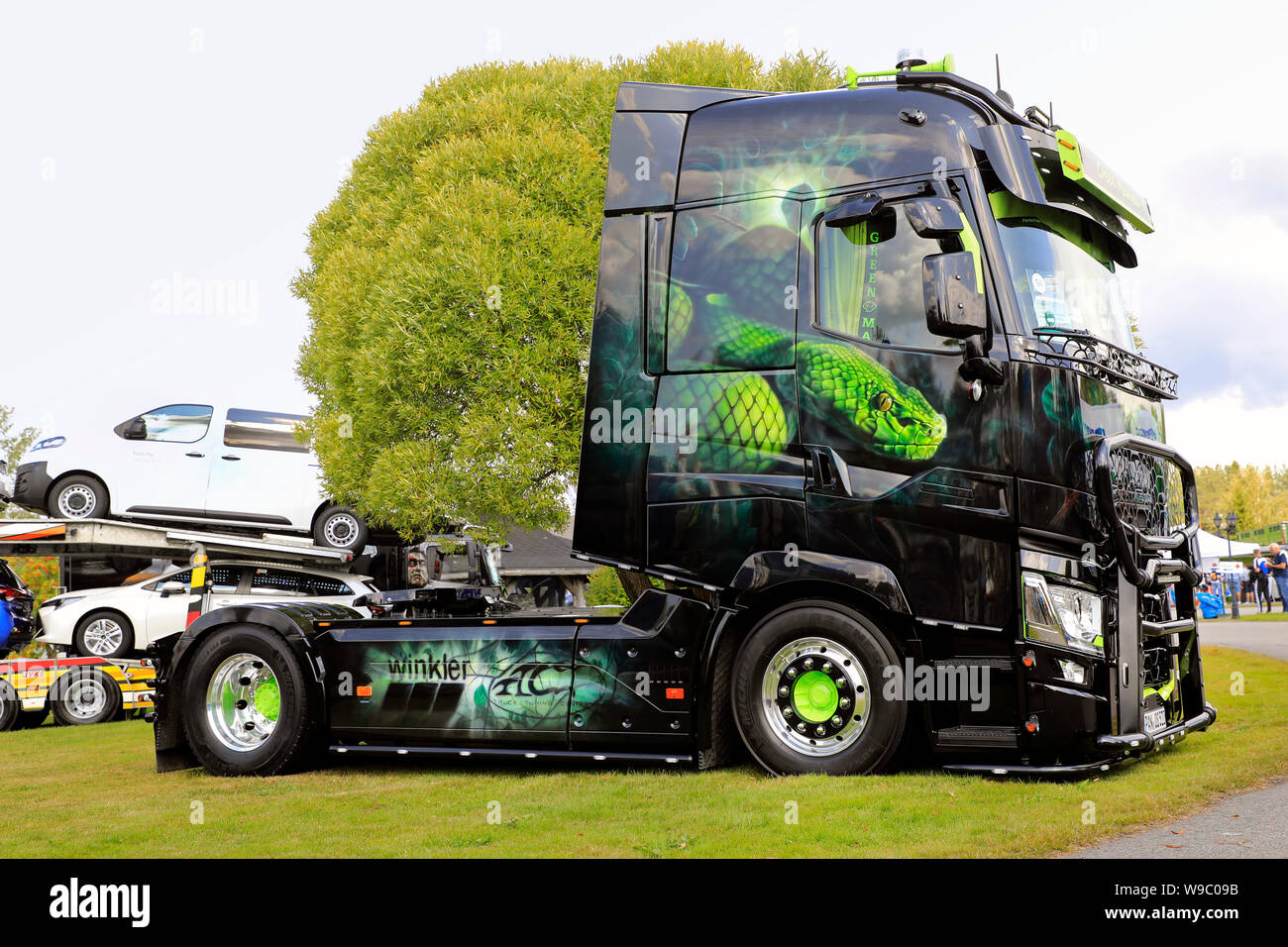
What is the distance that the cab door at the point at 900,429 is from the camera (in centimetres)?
607

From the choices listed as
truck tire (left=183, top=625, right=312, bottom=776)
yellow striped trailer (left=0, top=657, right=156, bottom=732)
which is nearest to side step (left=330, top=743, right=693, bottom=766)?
truck tire (left=183, top=625, right=312, bottom=776)

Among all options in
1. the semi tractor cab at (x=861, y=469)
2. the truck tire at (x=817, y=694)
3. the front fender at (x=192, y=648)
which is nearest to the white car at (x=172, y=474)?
the front fender at (x=192, y=648)

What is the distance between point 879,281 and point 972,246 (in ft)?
1.70

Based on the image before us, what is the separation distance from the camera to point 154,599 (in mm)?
16109

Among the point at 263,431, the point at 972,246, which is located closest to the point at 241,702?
the point at 972,246

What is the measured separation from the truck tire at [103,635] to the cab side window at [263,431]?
311cm

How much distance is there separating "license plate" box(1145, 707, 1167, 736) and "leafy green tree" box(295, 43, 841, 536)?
7.62 meters

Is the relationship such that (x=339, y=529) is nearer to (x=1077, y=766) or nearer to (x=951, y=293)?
(x=951, y=293)

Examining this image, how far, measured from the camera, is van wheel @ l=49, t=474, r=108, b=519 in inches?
570

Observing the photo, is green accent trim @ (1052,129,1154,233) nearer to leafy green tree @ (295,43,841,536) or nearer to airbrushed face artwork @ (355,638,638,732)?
airbrushed face artwork @ (355,638,638,732)

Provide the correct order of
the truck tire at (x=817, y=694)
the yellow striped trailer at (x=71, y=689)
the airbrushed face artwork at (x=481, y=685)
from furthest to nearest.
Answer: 1. the yellow striped trailer at (x=71, y=689)
2. the airbrushed face artwork at (x=481, y=685)
3. the truck tire at (x=817, y=694)

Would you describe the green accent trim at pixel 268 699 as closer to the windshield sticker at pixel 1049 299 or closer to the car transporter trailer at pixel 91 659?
the windshield sticker at pixel 1049 299
